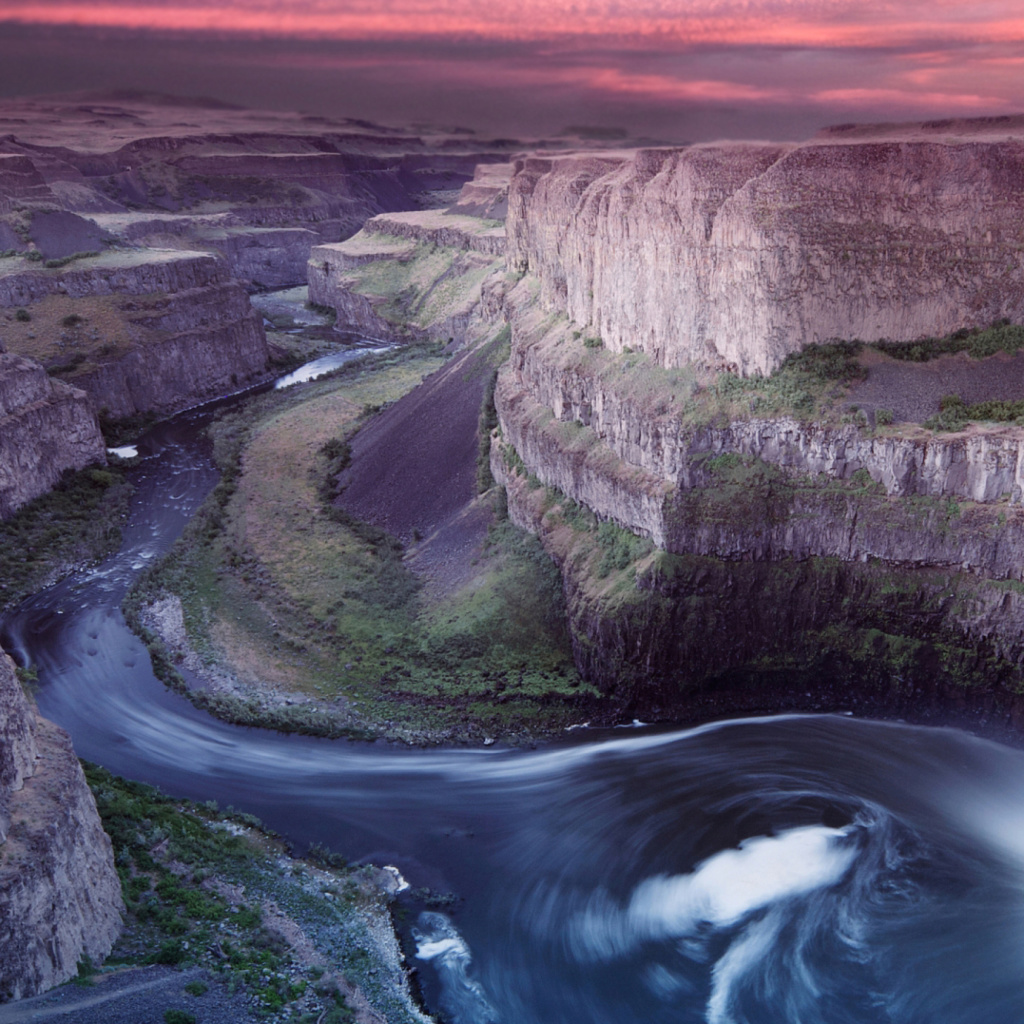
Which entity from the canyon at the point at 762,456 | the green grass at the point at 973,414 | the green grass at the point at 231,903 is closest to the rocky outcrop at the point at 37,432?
the canyon at the point at 762,456

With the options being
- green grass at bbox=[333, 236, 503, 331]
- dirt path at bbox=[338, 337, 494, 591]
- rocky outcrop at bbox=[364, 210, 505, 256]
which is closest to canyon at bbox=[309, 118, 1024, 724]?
dirt path at bbox=[338, 337, 494, 591]

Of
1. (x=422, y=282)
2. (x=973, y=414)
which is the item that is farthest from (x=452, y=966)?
(x=422, y=282)

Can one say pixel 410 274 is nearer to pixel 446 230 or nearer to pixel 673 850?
pixel 446 230

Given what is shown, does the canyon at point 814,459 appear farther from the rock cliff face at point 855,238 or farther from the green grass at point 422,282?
the green grass at point 422,282

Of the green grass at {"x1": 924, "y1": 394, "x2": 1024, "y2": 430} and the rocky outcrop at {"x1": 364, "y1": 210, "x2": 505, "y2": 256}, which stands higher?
the rocky outcrop at {"x1": 364, "y1": 210, "x2": 505, "y2": 256}

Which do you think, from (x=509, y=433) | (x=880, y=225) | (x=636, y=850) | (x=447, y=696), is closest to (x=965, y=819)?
(x=636, y=850)

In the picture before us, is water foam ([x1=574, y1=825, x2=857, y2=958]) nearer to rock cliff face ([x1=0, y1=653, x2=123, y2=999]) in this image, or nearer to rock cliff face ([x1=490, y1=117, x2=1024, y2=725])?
rock cliff face ([x1=490, y1=117, x2=1024, y2=725])

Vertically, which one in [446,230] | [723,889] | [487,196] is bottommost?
[723,889]
